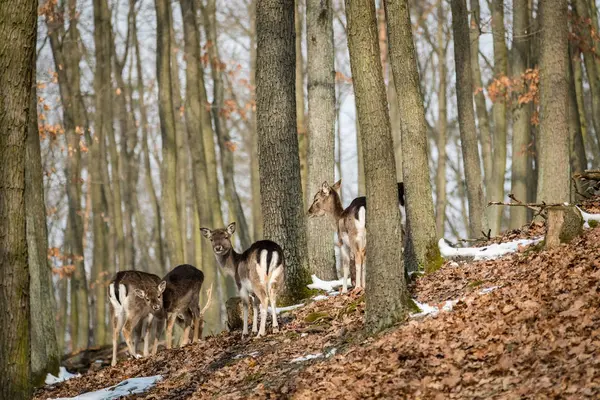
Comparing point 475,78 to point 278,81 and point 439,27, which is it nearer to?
point 439,27

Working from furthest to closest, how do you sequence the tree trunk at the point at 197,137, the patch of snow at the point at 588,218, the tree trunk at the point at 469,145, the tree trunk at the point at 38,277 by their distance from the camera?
1. the tree trunk at the point at 197,137
2. the tree trunk at the point at 469,145
3. the tree trunk at the point at 38,277
4. the patch of snow at the point at 588,218

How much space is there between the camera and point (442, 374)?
8.90 m

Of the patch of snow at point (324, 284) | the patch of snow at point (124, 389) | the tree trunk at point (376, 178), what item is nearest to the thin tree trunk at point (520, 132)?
the patch of snow at point (324, 284)

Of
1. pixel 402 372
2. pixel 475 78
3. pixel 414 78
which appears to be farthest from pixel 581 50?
pixel 402 372

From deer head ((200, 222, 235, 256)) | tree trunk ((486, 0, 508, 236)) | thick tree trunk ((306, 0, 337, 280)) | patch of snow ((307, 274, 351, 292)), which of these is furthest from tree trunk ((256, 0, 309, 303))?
tree trunk ((486, 0, 508, 236))

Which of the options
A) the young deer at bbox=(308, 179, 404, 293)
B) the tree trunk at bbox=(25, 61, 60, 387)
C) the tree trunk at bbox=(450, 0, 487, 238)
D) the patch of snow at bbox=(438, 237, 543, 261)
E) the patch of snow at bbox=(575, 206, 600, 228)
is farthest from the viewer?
the tree trunk at bbox=(450, 0, 487, 238)

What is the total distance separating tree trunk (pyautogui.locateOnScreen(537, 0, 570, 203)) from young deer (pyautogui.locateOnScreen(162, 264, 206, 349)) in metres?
6.68

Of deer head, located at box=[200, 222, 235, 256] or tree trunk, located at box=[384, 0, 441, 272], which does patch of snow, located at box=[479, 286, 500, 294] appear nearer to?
tree trunk, located at box=[384, 0, 441, 272]

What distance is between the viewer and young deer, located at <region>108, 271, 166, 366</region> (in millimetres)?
16219

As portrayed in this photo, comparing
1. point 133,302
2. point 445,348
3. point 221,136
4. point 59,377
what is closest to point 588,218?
point 445,348

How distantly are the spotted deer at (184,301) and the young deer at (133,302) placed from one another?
0.25 m

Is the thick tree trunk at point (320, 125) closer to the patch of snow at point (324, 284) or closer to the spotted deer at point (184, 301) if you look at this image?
the patch of snow at point (324, 284)

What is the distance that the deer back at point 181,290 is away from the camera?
16.5 m

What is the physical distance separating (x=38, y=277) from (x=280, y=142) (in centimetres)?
570
